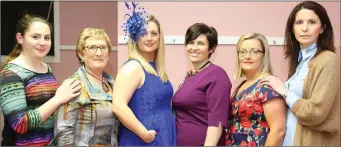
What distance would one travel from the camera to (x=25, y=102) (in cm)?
210

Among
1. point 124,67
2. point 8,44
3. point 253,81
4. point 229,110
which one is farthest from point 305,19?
point 8,44

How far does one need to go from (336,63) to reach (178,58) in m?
1.26

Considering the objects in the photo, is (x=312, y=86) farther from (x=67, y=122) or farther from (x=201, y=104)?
(x=67, y=122)

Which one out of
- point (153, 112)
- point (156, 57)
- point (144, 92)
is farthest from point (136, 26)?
point (153, 112)

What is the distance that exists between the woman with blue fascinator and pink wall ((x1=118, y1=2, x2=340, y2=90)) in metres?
0.75

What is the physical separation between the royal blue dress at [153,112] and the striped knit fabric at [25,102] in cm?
42

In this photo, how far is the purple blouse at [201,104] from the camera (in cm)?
222

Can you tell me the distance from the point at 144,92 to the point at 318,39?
38.2 inches

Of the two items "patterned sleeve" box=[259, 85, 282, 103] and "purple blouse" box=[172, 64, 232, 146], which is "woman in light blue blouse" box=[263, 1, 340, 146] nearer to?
"patterned sleeve" box=[259, 85, 282, 103]

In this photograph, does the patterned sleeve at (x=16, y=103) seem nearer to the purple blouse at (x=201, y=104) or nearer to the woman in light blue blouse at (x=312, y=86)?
the purple blouse at (x=201, y=104)

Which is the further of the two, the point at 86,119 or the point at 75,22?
the point at 75,22

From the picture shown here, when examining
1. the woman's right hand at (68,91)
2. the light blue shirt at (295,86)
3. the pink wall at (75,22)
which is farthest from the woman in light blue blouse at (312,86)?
the pink wall at (75,22)

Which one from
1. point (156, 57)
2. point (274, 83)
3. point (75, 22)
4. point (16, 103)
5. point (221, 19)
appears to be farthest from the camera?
point (75, 22)

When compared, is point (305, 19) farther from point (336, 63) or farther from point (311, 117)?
point (311, 117)
